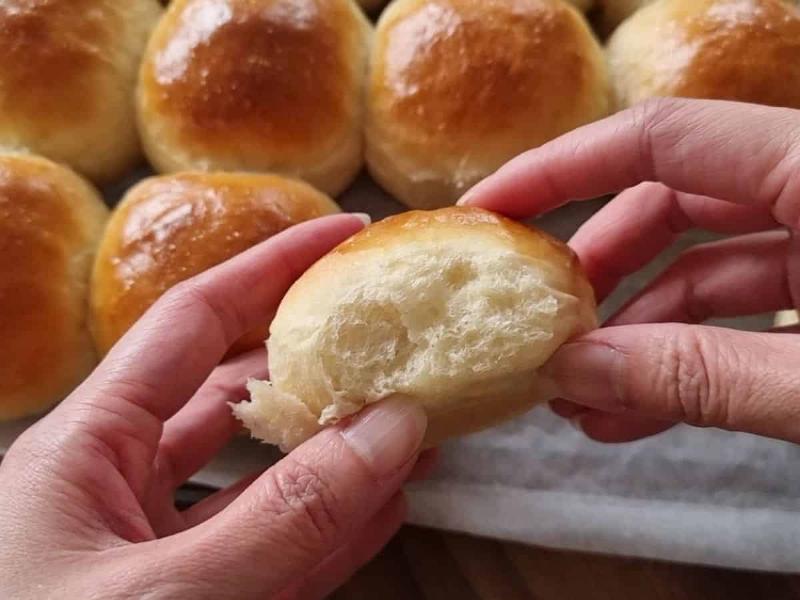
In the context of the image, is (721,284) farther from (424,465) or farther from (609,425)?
(424,465)

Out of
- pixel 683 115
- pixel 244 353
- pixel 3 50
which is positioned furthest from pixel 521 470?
pixel 3 50

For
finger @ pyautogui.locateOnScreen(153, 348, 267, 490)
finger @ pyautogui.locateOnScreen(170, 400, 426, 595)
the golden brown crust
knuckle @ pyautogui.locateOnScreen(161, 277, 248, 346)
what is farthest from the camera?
the golden brown crust

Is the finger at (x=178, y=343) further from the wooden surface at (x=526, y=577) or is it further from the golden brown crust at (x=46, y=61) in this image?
the golden brown crust at (x=46, y=61)

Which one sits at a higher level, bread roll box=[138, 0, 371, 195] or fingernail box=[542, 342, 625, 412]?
bread roll box=[138, 0, 371, 195]

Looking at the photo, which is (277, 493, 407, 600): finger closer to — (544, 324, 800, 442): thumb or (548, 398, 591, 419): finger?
(548, 398, 591, 419): finger

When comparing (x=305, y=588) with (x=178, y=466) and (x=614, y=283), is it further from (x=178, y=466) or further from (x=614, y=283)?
(x=614, y=283)

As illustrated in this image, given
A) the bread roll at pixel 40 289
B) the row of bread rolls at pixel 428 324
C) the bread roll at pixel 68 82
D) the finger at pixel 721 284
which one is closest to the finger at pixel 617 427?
the finger at pixel 721 284

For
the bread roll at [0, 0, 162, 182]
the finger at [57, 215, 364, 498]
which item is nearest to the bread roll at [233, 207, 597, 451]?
the finger at [57, 215, 364, 498]
